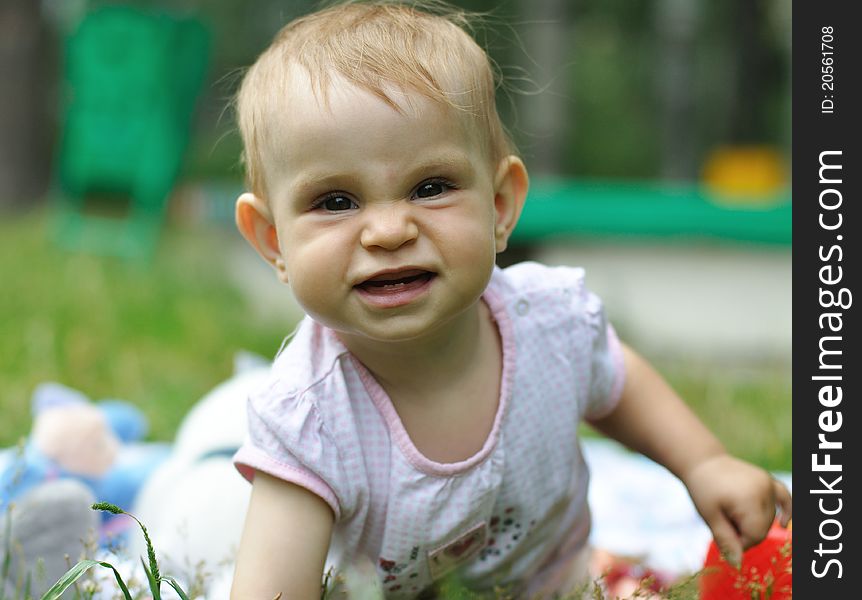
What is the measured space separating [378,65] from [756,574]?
80 centimetres

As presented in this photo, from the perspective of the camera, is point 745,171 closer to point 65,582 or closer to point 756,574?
point 756,574

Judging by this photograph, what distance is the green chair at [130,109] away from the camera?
5.99m

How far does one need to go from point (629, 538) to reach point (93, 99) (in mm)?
4844

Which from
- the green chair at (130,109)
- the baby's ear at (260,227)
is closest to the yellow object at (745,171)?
the green chair at (130,109)

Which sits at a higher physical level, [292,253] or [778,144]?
[292,253]

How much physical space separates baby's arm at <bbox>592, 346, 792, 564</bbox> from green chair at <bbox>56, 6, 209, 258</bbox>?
179 inches

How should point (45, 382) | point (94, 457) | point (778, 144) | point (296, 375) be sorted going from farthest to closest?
point (778, 144)
point (45, 382)
point (94, 457)
point (296, 375)

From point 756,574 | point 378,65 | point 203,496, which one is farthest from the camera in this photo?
point 203,496

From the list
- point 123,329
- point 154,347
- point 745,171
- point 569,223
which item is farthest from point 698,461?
point 745,171

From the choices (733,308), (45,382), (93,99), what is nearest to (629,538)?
(45,382)

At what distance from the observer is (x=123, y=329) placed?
3.78 metres

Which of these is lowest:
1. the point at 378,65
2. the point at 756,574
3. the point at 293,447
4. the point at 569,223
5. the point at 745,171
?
the point at 745,171
